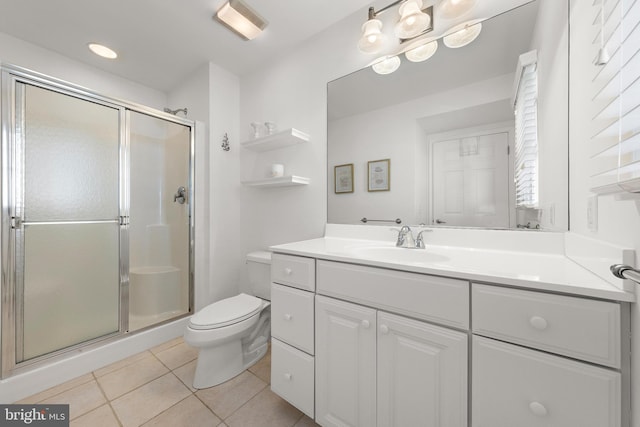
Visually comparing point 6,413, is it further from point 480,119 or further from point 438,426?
point 480,119

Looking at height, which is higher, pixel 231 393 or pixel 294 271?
pixel 294 271

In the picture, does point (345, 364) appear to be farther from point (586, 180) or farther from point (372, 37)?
point (372, 37)

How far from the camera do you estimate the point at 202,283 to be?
2191mm

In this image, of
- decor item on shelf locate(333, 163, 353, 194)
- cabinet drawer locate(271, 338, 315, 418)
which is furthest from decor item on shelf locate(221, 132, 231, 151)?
cabinet drawer locate(271, 338, 315, 418)

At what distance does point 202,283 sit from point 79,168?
124cm

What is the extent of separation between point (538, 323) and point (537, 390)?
0.19 m

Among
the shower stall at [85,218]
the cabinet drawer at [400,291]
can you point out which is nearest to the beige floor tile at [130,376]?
the shower stall at [85,218]

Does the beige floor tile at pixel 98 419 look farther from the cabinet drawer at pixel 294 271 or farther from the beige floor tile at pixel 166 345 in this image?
the cabinet drawer at pixel 294 271

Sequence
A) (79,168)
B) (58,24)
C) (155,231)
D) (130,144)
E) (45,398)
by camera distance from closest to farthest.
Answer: (45,398), (79,168), (58,24), (130,144), (155,231)

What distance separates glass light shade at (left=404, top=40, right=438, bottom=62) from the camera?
4.45 feet

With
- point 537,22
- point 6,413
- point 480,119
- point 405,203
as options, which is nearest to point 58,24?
point 6,413

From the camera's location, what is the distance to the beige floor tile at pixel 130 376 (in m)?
1.44

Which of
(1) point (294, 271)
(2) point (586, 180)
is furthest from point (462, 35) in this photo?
(1) point (294, 271)

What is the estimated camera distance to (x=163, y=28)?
5.91 feet
